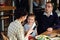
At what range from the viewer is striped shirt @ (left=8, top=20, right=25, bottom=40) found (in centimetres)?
319

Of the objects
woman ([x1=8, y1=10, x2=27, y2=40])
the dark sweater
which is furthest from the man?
woman ([x1=8, y1=10, x2=27, y2=40])

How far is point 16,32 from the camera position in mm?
3230

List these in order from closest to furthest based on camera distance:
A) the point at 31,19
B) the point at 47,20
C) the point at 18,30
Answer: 1. the point at 18,30
2. the point at 31,19
3. the point at 47,20

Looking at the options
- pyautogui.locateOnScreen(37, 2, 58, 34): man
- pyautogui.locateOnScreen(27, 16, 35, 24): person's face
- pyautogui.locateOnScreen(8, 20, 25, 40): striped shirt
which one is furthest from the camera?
pyautogui.locateOnScreen(37, 2, 58, 34): man

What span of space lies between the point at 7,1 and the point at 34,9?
3.05 feet

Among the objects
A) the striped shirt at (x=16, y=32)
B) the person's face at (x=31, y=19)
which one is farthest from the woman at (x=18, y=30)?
the person's face at (x=31, y=19)

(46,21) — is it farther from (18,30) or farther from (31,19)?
(18,30)

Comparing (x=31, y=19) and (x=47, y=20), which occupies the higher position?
(x=31, y=19)

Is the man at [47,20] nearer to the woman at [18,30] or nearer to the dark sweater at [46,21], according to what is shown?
the dark sweater at [46,21]

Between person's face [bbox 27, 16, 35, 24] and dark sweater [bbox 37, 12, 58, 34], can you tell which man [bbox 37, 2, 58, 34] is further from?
person's face [bbox 27, 16, 35, 24]

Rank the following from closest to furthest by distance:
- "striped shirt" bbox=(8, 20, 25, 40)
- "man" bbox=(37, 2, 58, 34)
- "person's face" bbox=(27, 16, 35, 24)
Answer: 1. "striped shirt" bbox=(8, 20, 25, 40)
2. "person's face" bbox=(27, 16, 35, 24)
3. "man" bbox=(37, 2, 58, 34)

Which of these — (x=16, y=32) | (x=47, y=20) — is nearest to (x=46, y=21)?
(x=47, y=20)

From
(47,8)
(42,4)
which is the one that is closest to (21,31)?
(47,8)

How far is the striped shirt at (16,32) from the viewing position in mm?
3188
